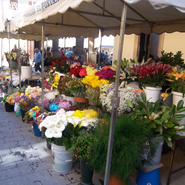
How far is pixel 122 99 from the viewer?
260 cm

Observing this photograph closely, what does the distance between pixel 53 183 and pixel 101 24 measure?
446 cm

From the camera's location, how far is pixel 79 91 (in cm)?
351

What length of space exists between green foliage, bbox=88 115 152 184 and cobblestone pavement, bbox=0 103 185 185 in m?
0.62

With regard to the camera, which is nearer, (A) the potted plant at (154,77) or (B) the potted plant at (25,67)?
(A) the potted plant at (154,77)

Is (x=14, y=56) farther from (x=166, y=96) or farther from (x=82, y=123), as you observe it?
(x=166, y=96)

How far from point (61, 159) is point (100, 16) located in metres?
3.77

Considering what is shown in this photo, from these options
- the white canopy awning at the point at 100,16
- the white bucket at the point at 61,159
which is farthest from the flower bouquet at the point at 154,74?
the white bucket at the point at 61,159

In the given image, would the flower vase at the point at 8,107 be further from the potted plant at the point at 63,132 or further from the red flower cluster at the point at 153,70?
the red flower cluster at the point at 153,70

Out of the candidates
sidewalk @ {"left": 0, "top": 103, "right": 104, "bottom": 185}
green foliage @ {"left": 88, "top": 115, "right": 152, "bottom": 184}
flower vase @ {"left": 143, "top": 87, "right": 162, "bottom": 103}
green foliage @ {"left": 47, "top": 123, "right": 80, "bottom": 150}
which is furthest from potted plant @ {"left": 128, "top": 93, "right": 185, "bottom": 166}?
sidewalk @ {"left": 0, "top": 103, "right": 104, "bottom": 185}

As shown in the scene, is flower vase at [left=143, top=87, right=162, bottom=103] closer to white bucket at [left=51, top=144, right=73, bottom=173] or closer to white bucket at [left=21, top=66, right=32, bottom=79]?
white bucket at [left=51, top=144, right=73, bottom=173]

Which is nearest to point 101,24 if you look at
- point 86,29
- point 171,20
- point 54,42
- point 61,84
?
point 86,29

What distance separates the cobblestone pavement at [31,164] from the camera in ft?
8.48

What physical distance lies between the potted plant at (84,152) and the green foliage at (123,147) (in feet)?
0.25

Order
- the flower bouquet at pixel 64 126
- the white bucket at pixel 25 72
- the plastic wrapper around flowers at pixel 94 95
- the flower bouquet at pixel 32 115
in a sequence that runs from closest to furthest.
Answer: the flower bouquet at pixel 64 126 → the plastic wrapper around flowers at pixel 94 95 → the flower bouquet at pixel 32 115 → the white bucket at pixel 25 72
